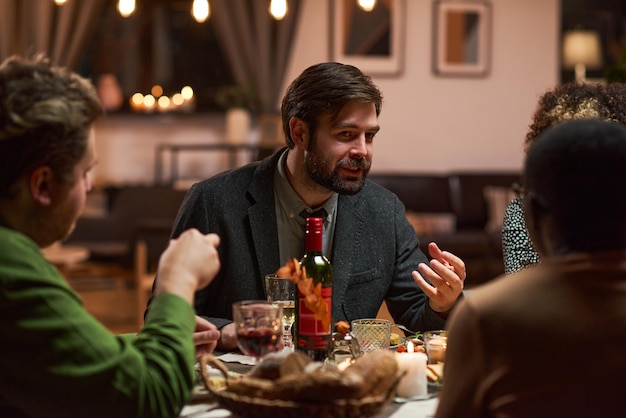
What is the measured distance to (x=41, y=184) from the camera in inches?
59.7

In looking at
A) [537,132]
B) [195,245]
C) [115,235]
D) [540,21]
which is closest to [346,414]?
[195,245]

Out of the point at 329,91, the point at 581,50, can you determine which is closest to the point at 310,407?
the point at 329,91

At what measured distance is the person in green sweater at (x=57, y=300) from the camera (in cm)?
143

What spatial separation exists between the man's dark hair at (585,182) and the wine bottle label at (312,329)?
0.70 m

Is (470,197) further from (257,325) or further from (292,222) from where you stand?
(257,325)

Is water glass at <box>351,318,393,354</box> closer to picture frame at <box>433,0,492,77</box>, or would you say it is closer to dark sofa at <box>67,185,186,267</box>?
dark sofa at <box>67,185,186,267</box>

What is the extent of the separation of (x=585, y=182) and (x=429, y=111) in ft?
25.0

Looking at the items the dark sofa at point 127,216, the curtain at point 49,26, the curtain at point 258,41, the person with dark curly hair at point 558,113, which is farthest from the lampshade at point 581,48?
the person with dark curly hair at point 558,113

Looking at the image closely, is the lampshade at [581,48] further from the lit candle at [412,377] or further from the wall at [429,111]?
the lit candle at [412,377]

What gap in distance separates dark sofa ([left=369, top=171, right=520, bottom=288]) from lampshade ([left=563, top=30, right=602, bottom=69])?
158 centimetres

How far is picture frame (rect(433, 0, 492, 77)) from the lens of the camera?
8.74 metres

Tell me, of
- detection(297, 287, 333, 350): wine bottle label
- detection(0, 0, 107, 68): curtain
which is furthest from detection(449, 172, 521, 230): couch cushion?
detection(297, 287, 333, 350): wine bottle label

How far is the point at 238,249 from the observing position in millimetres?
2584

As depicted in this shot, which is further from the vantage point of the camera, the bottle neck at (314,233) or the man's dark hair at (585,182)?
the bottle neck at (314,233)
